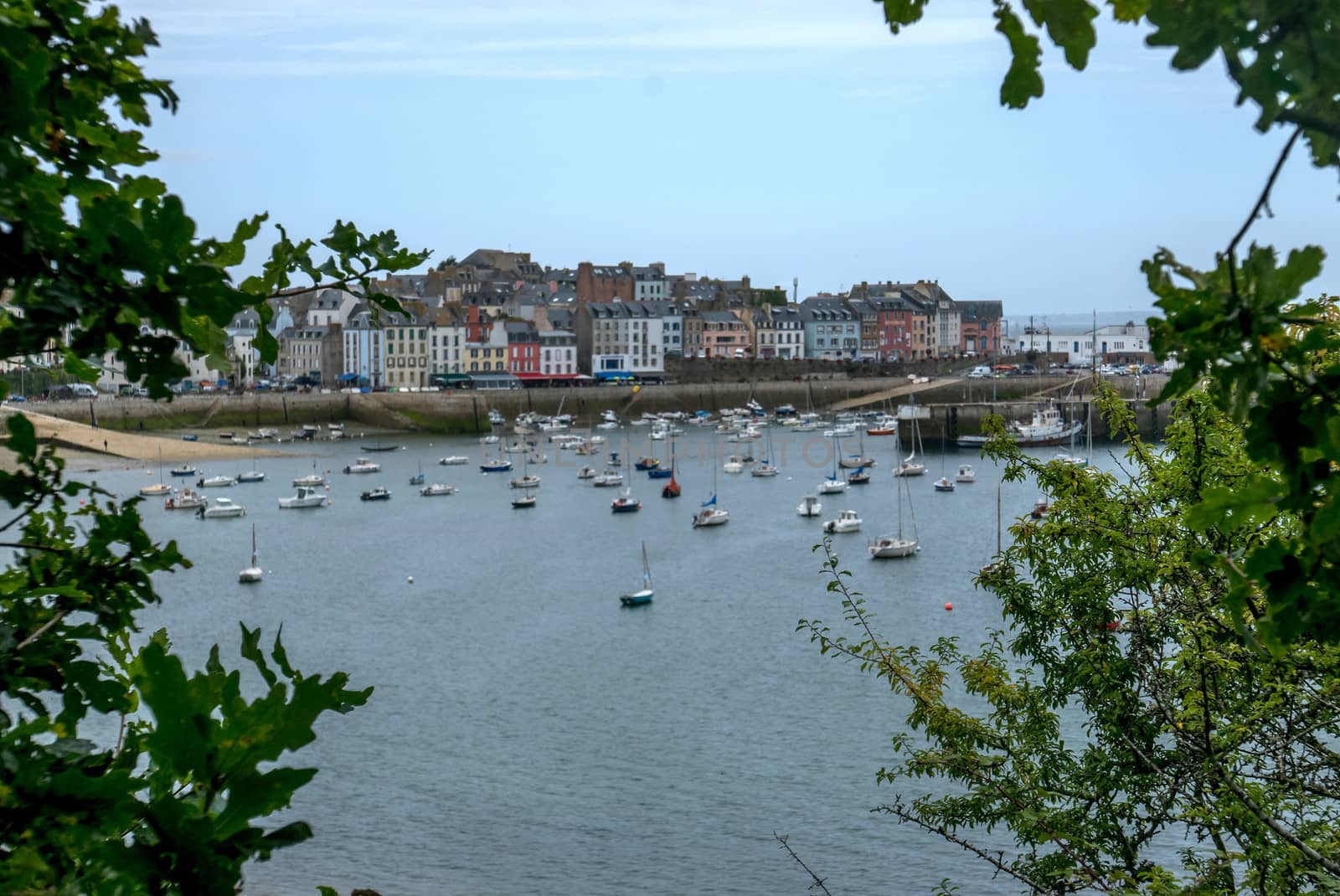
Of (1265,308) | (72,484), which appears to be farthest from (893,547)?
(1265,308)

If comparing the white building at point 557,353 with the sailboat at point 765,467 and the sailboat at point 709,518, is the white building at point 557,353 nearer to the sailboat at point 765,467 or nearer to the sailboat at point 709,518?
the sailboat at point 765,467

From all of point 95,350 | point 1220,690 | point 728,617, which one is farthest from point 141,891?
point 728,617

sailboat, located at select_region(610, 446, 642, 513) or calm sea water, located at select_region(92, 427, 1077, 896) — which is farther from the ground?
sailboat, located at select_region(610, 446, 642, 513)

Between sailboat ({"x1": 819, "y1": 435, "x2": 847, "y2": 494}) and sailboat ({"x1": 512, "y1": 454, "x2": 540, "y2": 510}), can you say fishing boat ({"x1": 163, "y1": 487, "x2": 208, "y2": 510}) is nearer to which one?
sailboat ({"x1": 512, "y1": 454, "x2": 540, "y2": 510})

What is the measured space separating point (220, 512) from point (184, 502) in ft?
7.04

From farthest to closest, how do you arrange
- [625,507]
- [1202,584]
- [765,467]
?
[765,467] < [625,507] < [1202,584]

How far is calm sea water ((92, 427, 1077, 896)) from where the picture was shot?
1967cm

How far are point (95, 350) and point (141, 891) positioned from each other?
1004 mm

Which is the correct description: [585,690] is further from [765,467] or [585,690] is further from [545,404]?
[545,404]

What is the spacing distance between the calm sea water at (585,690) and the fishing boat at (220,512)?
862mm

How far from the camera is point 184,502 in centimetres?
5528

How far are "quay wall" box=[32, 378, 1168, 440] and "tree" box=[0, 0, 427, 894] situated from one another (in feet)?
228

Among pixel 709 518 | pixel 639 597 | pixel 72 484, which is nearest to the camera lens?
pixel 72 484

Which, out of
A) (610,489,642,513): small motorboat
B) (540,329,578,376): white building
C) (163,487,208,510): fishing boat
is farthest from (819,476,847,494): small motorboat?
(540,329,578,376): white building
